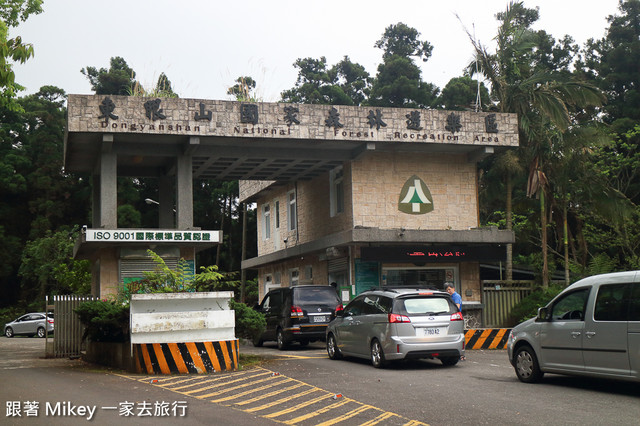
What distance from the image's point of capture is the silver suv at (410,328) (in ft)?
47.0

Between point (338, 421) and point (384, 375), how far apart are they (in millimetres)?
4695

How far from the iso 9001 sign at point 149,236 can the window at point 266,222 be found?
47.9 ft

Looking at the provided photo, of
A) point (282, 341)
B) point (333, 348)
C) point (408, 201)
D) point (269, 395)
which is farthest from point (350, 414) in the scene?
point (408, 201)

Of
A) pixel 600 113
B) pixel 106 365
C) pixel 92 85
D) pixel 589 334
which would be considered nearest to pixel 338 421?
pixel 589 334

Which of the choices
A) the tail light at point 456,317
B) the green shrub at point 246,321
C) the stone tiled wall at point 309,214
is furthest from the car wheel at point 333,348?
the stone tiled wall at point 309,214

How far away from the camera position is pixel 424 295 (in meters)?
14.9

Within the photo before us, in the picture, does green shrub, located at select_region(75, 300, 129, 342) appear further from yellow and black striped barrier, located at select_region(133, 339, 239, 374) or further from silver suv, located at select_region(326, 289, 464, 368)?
silver suv, located at select_region(326, 289, 464, 368)

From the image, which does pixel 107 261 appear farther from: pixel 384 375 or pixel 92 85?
pixel 92 85

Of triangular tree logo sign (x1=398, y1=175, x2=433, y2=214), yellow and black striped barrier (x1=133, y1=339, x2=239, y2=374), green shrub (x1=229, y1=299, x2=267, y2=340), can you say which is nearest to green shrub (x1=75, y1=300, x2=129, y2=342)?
yellow and black striped barrier (x1=133, y1=339, x2=239, y2=374)

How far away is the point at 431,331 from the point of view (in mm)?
14461

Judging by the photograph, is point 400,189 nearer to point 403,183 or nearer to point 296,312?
point 403,183

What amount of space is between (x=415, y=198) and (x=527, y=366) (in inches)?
583

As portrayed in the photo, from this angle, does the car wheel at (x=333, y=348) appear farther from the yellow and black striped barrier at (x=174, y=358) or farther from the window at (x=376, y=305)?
the yellow and black striped barrier at (x=174, y=358)

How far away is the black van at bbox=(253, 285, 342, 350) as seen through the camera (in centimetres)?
2020
